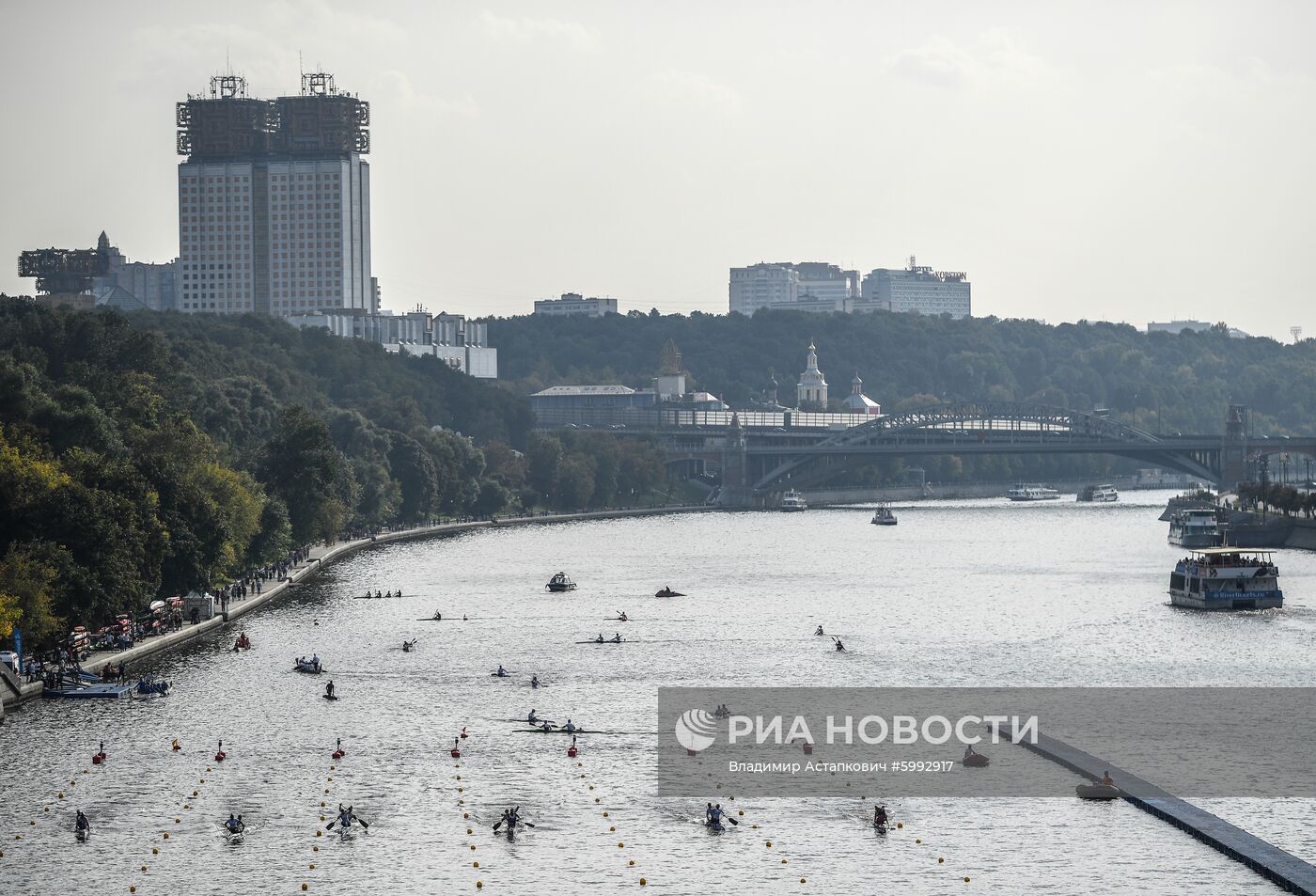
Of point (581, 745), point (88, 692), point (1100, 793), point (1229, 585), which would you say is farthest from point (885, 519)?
point (1100, 793)

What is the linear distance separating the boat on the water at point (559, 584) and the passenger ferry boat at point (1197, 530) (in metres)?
49.7

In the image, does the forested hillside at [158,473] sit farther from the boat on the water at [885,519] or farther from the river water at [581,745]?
the boat on the water at [885,519]

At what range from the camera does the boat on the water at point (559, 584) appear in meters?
122

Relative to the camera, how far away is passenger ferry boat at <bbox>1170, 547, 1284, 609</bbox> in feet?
361

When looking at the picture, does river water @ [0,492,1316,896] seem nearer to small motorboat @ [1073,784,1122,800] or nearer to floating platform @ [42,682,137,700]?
small motorboat @ [1073,784,1122,800]

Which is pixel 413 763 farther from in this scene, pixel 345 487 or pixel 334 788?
pixel 345 487

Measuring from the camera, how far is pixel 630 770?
219ft

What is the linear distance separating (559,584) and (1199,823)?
66446 mm

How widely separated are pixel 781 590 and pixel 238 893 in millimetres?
71541

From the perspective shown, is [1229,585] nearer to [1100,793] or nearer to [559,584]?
[559,584]

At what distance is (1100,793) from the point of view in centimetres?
6256

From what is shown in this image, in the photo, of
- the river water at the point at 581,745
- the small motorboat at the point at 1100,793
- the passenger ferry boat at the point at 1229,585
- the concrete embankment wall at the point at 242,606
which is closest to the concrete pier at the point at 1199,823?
the small motorboat at the point at 1100,793

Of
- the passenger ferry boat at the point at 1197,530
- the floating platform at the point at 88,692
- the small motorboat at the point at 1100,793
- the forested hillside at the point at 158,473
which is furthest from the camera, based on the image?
the passenger ferry boat at the point at 1197,530

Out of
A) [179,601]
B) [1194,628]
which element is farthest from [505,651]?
[1194,628]
